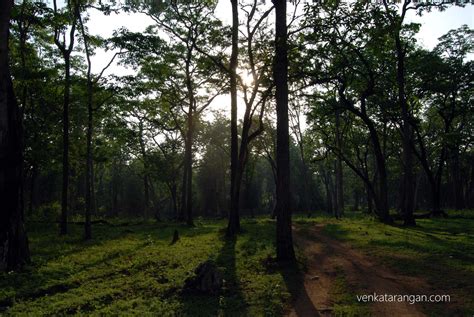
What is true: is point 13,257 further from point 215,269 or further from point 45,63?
point 45,63

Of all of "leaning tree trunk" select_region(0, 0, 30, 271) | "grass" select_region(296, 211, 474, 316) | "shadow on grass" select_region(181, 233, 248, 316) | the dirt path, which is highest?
"leaning tree trunk" select_region(0, 0, 30, 271)

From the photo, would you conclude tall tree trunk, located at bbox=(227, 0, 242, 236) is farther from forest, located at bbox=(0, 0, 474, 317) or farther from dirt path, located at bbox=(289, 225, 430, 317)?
dirt path, located at bbox=(289, 225, 430, 317)

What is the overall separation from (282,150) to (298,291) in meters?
4.37

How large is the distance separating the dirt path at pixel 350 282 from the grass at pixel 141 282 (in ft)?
2.08

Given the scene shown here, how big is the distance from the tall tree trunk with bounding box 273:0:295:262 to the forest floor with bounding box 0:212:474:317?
24.1 inches

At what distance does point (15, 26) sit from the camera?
2061 cm

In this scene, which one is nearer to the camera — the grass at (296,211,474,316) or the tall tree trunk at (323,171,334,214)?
the grass at (296,211,474,316)

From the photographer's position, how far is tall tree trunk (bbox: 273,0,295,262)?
451 inches

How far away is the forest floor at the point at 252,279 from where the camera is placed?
7.78 meters

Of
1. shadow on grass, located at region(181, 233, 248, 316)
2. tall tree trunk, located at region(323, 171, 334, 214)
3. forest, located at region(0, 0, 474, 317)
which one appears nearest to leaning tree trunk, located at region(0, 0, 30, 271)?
forest, located at region(0, 0, 474, 317)

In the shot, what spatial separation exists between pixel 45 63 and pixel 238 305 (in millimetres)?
23281

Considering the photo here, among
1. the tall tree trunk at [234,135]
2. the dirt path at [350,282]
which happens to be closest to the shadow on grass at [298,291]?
the dirt path at [350,282]

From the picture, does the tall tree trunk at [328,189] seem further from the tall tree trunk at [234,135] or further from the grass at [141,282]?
the grass at [141,282]

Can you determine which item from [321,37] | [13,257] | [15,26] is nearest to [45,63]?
[15,26]
